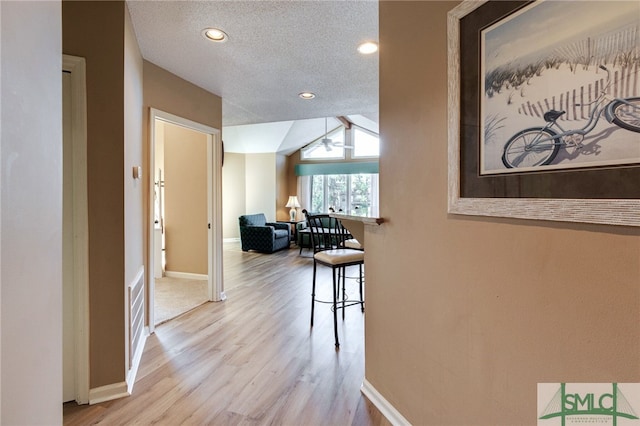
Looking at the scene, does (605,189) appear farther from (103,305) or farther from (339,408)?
(103,305)

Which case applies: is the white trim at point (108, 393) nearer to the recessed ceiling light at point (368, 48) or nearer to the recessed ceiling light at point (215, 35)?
the recessed ceiling light at point (215, 35)

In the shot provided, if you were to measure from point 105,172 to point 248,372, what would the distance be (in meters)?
1.61

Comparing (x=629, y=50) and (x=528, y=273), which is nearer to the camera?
(x=629, y=50)

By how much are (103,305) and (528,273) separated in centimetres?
222

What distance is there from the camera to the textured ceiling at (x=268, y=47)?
2008mm

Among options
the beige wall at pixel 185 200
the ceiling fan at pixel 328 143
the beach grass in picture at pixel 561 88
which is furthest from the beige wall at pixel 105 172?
the ceiling fan at pixel 328 143

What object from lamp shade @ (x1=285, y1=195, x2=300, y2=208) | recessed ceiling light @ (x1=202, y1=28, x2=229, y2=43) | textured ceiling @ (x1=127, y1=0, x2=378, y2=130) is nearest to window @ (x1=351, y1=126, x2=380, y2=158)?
lamp shade @ (x1=285, y1=195, x2=300, y2=208)

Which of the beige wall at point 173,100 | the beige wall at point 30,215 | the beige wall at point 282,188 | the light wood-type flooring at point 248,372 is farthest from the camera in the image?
the beige wall at point 282,188

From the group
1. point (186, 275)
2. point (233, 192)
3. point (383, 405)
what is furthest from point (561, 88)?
point (233, 192)

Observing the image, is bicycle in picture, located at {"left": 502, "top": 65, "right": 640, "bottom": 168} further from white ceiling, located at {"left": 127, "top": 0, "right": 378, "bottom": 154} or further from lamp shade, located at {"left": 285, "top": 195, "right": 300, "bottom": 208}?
lamp shade, located at {"left": 285, "top": 195, "right": 300, "bottom": 208}

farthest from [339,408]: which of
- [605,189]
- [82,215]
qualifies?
[82,215]

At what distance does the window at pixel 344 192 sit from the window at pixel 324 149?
606 millimetres

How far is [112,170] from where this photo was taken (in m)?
1.92

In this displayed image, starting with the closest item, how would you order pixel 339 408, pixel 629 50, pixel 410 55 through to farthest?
1. pixel 629 50
2. pixel 410 55
3. pixel 339 408
